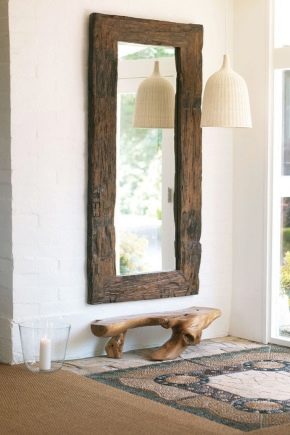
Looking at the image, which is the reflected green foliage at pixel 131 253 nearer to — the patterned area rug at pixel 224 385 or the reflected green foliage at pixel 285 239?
the patterned area rug at pixel 224 385

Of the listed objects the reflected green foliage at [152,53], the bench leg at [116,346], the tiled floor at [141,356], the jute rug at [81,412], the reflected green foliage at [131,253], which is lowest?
the tiled floor at [141,356]

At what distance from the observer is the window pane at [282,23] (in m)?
6.11

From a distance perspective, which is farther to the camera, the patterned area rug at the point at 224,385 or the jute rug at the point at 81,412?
the patterned area rug at the point at 224,385

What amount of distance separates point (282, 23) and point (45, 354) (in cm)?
277

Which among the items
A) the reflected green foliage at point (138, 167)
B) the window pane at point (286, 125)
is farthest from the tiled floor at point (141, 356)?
the window pane at point (286, 125)

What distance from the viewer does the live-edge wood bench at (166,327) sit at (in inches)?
221

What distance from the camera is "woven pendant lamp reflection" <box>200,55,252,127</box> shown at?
223 inches

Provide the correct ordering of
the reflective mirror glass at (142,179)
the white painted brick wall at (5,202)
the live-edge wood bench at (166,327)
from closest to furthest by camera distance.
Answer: the white painted brick wall at (5,202) < the live-edge wood bench at (166,327) < the reflective mirror glass at (142,179)

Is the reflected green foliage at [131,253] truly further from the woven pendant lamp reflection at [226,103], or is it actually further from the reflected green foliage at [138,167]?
the woven pendant lamp reflection at [226,103]

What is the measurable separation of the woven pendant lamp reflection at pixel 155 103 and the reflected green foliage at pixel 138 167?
49mm

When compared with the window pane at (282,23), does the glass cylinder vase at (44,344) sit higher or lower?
lower

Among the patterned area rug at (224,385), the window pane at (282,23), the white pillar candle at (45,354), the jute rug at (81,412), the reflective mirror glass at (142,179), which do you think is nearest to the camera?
the jute rug at (81,412)

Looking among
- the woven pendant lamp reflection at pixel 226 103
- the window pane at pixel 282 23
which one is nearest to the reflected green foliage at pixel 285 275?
the woven pendant lamp reflection at pixel 226 103

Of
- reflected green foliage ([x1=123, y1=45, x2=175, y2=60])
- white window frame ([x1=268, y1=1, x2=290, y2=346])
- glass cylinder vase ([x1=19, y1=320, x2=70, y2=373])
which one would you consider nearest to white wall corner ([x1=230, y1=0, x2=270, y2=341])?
white window frame ([x1=268, y1=1, x2=290, y2=346])
